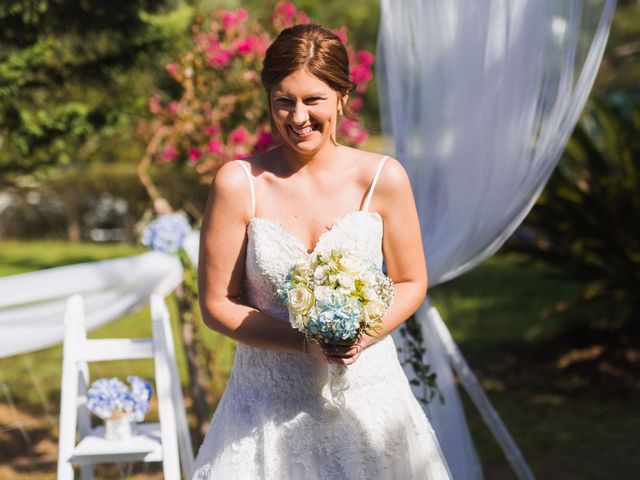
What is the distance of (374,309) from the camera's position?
7.20 ft

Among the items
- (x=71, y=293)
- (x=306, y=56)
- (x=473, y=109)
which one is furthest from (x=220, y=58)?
(x=306, y=56)

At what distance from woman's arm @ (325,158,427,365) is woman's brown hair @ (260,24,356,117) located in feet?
1.01

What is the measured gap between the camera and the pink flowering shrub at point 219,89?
559 cm

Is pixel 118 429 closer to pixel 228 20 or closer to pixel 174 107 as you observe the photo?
pixel 174 107

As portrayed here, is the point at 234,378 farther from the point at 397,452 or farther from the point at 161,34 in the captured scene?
the point at 161,34

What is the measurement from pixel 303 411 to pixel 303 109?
0.86 metres

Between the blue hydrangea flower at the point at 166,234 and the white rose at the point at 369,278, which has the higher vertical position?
the blue hydrangea flower at the point at 166,234

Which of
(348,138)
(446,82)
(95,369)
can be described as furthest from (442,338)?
(95,369)

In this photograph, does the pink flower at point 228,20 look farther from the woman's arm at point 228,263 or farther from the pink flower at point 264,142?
the woman's arm at point 228,263

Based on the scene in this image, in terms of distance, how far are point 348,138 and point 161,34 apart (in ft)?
4.88

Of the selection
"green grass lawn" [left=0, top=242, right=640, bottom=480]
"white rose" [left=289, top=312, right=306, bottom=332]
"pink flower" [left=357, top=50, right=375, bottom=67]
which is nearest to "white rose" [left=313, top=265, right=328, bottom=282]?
"white rose" [left=289, top=312, right=306, bottom=332]

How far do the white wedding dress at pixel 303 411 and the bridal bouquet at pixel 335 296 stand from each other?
215 millimetres

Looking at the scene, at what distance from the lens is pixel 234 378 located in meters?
2.63

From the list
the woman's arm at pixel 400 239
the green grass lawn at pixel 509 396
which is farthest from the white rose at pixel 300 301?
the green grass lawn at pixel 509 396
